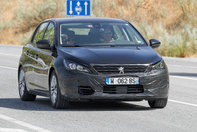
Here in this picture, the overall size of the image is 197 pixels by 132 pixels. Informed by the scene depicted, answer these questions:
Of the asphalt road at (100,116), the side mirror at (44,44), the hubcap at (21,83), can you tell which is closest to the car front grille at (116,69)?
the asphalt road at (100,116)

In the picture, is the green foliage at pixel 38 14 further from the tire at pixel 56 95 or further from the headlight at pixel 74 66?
the headlight at pixel 74 66

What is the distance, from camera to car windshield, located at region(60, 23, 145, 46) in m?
12.2

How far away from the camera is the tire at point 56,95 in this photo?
11305 mm

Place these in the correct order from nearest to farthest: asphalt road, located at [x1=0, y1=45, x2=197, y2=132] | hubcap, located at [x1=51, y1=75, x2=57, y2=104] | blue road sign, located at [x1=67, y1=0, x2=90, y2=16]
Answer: asphalt road, located at [x1=0, y1=45, x2=197, y2=132] → hubcap, located at [x1=51, y1=75, x2=57, y2=104] → blue road sign, located at [x1=67, y1=0, x2=90, y2=16]

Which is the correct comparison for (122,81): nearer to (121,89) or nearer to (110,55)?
(121,89)

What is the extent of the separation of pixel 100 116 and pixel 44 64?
6.44 feet

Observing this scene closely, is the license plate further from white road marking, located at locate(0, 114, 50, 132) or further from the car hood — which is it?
white road marking, located at locate(0, 114, 50, 132)

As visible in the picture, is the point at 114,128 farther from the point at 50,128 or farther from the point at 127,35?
the point at 127,35

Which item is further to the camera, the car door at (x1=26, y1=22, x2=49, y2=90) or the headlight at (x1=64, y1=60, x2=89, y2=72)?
the car door at (x1=26, y1=22, x2=49, y2=90)

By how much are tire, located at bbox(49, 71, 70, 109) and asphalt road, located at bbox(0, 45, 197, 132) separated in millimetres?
107

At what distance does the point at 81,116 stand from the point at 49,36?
2598 mm

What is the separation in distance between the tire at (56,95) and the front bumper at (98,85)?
0.48ft

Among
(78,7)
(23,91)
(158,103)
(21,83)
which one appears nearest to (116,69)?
(158,103)

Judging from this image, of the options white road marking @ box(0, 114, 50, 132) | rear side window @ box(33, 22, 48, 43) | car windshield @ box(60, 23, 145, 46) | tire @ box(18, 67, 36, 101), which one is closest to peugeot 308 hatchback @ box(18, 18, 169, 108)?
car windshield @ box(60, 23, 145, 46)
